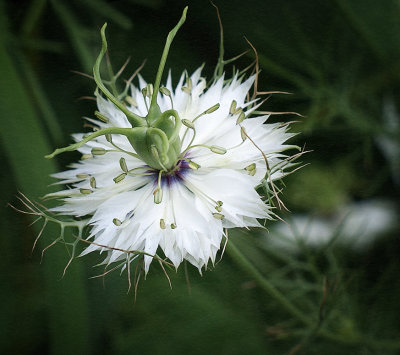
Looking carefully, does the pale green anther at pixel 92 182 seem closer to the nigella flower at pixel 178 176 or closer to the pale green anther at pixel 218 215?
the nigella flower at pixel 178 176

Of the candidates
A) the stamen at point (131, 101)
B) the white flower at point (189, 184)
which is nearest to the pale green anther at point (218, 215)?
the white flower at point (189, 184)

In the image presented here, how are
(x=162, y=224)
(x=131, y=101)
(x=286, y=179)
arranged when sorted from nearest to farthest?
(x=162, y=224) < (x=131, y=101) < (x=286, y=179)

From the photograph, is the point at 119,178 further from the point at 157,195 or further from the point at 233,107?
the point at 233,107

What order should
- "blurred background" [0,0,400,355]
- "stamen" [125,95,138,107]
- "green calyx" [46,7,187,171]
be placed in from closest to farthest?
"green calyx" [46,7,187,171], "stamen" [125,95,138,107], "blurred background" [0,0,400,355]

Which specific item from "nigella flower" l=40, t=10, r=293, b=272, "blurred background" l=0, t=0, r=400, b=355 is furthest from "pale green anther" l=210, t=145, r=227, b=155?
"blurred background" l=0, t=0, r=400, b=355

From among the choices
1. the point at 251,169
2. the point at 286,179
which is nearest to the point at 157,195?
the point at 251,169

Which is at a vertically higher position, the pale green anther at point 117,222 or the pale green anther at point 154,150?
the pale green anther at point 154,150

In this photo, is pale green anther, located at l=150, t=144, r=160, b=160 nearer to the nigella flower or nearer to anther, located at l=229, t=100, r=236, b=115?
the nigella flower
